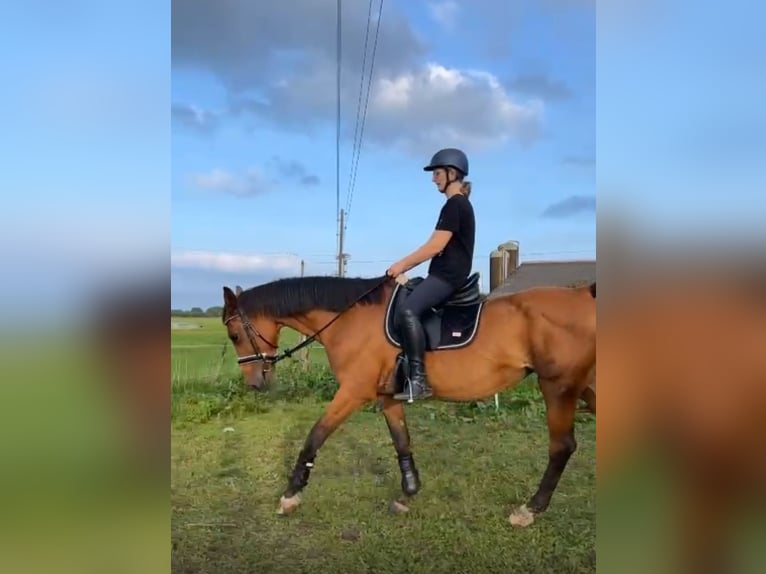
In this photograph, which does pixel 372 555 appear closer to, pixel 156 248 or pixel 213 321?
pixel 213 321

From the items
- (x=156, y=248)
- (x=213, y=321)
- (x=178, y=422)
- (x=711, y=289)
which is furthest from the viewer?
(x=178, y=422)

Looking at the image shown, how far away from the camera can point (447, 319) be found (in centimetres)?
320

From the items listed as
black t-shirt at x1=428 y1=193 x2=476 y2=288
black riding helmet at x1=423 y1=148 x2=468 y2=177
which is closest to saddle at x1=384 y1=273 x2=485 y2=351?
black t-shirt at x1=428 y1=193 x2=476 y2=288

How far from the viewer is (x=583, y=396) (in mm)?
3211

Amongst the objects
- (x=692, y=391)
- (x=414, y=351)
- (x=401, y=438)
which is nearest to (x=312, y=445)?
(x=401, y=438)

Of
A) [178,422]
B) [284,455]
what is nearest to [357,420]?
[284,455]

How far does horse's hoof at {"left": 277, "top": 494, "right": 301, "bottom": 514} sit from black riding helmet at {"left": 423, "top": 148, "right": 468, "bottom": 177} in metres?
1.85

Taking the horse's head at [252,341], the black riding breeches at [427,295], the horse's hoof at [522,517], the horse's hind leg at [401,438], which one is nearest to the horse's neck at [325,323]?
the horse's head at [252,341]

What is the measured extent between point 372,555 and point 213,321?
1.39 meters

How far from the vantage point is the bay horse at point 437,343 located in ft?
9.94

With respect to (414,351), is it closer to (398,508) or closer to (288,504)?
(398,508)

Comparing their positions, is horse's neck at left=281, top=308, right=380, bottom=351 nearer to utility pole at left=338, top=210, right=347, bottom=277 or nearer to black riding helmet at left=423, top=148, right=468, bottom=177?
utility pole at left=338, top=210, right=347, bottom=277

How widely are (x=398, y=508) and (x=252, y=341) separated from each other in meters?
1.19

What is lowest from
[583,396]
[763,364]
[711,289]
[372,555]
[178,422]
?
[372,555]
